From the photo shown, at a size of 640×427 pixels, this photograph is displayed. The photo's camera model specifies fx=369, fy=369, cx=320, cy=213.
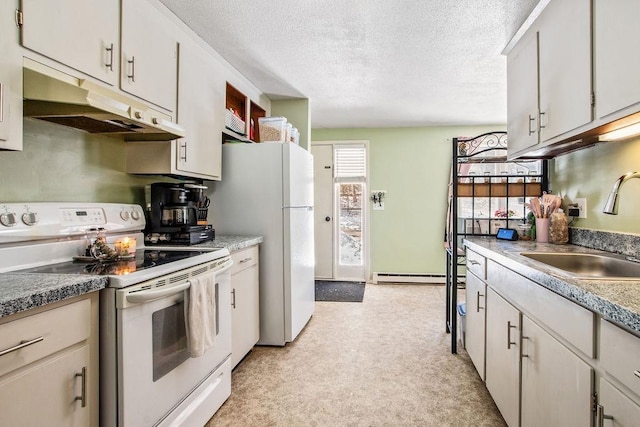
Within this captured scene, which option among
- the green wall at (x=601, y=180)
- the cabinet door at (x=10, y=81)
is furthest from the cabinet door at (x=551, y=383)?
the cabinet door at (x=10, y=81)

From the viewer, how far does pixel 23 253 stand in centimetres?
151

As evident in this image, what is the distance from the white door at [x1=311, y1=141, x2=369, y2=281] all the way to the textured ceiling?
1312mm

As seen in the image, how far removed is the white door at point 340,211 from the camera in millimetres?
5340

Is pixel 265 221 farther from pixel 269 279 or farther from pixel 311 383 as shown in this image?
pixel 311 383

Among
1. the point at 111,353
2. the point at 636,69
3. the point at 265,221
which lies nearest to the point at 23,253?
the point at 111,353

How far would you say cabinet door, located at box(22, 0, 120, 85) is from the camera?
1314 mm

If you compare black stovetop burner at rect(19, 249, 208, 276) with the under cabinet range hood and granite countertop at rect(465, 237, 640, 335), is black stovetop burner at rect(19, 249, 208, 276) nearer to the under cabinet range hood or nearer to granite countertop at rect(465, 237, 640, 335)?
the under cabinet range hood

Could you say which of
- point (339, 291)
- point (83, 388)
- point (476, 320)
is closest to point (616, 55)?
point (476, 320)

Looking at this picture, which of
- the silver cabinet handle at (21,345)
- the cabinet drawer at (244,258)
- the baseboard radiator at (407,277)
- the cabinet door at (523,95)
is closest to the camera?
the silver cabinet handle at (21,345)

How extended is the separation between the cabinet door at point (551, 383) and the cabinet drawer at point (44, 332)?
153 centimetres

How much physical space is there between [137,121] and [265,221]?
1377 mm

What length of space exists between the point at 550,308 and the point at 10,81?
6.44ft

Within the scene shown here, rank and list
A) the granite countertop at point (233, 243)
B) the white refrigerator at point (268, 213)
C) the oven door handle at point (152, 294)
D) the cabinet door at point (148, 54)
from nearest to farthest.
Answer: the oven door handle at point (152, 294), the cabinet door at point (148, 54), the granite countertop at point (233, 243), the white refrigerator at point (268, 213)

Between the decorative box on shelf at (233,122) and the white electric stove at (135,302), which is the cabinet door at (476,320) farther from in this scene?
the decorative box on shelf at (233,122)
